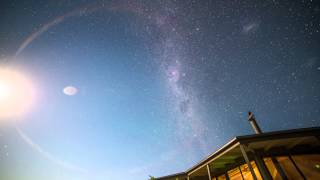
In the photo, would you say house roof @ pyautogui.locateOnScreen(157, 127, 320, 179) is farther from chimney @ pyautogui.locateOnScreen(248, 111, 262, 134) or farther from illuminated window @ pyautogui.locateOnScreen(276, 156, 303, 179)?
chimney @ pyautogui.locateOnScreen(248, 111, 262, 134)

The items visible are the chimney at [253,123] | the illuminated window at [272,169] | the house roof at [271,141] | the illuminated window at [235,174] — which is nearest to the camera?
the house roof at [271,141]

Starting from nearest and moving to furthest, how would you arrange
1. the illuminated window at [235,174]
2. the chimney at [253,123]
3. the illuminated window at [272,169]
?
the illuminated window at [272,169]
the illuminated window at [235,174]
the chimney at [253,123]

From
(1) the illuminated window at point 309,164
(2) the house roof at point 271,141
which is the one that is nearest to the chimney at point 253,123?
(2) the house roof at point 271,141

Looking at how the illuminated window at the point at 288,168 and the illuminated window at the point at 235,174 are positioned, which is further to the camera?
the illuminated window at the point at 235,174

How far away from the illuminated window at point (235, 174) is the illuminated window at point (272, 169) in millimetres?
2113

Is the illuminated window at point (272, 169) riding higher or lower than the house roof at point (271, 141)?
lower

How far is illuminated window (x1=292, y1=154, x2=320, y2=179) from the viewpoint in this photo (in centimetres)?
848

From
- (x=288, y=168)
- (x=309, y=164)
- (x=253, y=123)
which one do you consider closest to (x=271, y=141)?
(x=288, y=168)

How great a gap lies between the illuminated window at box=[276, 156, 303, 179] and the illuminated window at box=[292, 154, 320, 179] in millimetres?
247

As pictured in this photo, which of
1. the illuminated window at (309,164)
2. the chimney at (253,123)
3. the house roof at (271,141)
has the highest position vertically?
the chimney at (253,123)

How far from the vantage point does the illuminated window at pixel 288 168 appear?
29.0 ft

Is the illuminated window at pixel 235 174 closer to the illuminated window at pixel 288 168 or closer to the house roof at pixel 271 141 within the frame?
the house roof at pixel 271 141

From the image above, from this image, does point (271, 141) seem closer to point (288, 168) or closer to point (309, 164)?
point (288, 168)

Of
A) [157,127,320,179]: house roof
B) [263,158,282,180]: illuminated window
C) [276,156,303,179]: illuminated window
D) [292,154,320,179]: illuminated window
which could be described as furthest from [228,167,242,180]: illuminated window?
[292,154,320,179]: illuminated window
